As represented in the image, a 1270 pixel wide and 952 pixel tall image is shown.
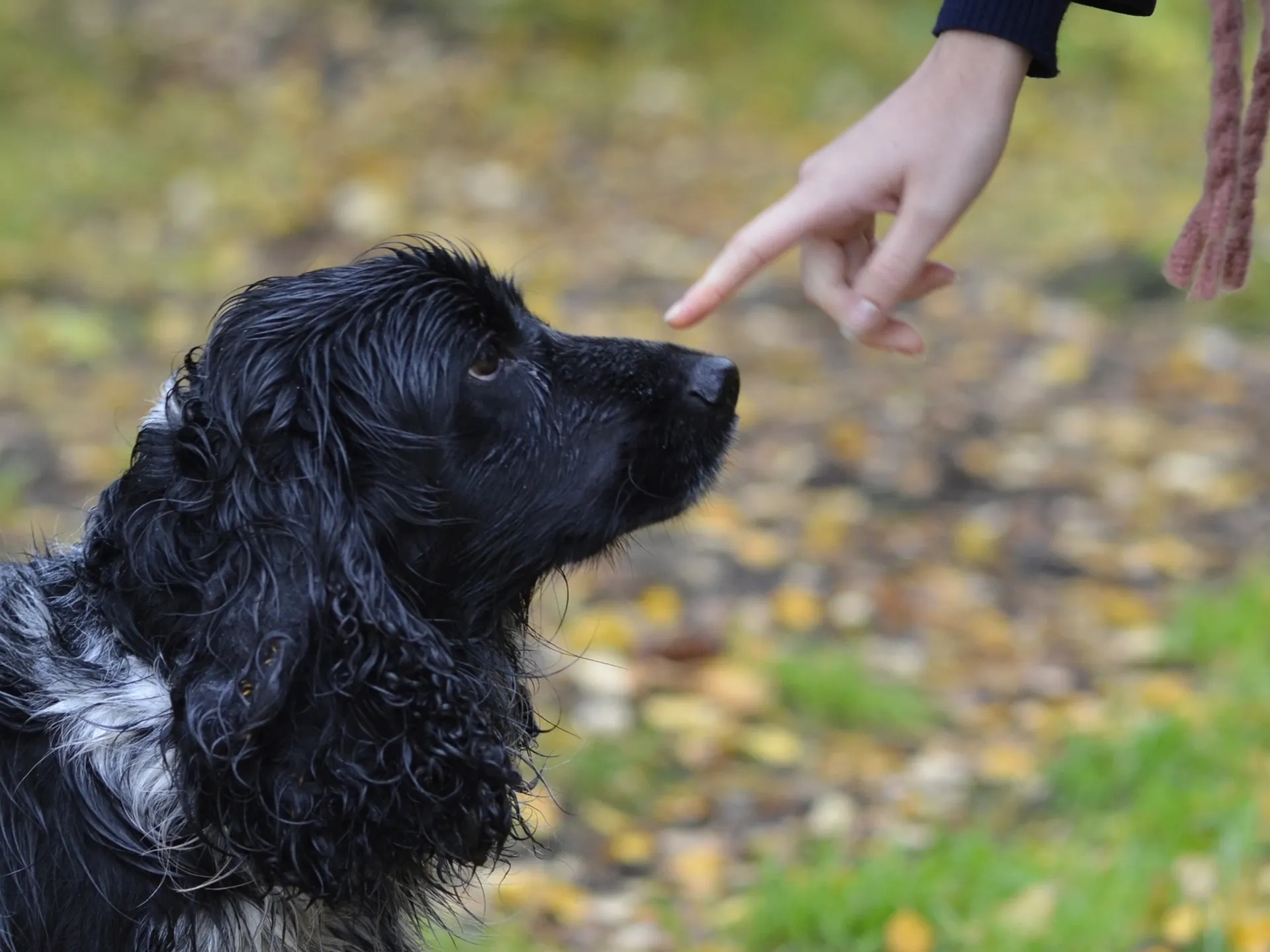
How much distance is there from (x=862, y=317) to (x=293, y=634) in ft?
3.36

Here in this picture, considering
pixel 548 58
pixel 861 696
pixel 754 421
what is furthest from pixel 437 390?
pixel 548 58

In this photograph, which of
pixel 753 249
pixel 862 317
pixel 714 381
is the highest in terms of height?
pixel 753 249

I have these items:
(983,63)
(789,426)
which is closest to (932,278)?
(983,63)

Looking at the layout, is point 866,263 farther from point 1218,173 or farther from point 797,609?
point 797,609

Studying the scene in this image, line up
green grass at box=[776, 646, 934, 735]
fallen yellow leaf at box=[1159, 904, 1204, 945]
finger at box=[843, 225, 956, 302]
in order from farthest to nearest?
green grass at box=[776, 646, 934, 735] → fallen yellow leaf at box=[1159, 904, 1204, 945] → finger at box=[843, 225, 956, 302]

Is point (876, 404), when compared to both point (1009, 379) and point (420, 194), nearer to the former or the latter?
point (1009, 379)

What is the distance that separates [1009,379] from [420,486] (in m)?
5.34

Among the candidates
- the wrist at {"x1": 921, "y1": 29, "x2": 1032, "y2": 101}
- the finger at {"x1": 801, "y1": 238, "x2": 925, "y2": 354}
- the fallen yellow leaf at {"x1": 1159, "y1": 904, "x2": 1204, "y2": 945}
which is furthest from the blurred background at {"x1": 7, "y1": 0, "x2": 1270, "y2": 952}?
the wrist at {"x1": 921, "y1": 29, "x2": 1032, "y2": 101}

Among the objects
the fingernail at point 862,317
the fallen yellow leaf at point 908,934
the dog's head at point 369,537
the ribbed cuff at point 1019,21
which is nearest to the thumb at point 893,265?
the fingernail at point 862,317

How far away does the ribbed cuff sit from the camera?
7.34 feet

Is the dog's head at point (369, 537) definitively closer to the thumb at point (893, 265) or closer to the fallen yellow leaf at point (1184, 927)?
the thumb at point (893, 265)

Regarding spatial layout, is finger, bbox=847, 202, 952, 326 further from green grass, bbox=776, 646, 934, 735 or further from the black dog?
green grass, bbox=776, 646, 934, 735

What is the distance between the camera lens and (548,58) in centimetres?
1037

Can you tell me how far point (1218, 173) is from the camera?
2189mm
